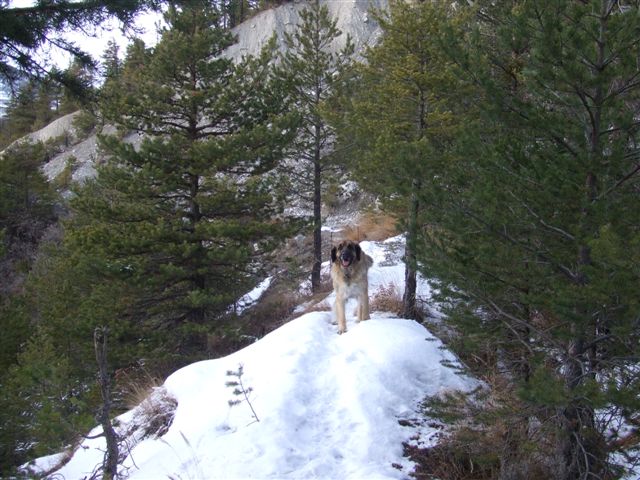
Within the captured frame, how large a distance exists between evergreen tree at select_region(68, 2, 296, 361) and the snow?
5.16 m

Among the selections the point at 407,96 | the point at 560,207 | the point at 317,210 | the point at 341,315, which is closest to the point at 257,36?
the point at 317,210

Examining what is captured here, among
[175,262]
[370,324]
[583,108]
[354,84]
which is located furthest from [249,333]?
[583,108]

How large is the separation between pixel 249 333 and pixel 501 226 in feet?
32.5

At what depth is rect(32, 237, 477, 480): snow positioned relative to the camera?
4.68 metres

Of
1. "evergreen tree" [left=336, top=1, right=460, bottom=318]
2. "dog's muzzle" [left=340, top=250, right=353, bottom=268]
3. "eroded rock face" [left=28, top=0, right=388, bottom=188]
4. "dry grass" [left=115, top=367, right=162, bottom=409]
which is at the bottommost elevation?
"dry grass" [left=115, top=367, right=162, bottom=409]

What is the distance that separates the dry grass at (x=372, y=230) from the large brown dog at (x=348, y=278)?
8459mm

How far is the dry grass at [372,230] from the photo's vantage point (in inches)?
682

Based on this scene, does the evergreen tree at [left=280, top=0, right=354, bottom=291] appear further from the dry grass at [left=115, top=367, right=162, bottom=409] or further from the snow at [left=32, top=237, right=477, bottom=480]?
the snow at [left=32, top=237, right=477, bottom=480]

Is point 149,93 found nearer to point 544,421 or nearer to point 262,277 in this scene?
point 262,277

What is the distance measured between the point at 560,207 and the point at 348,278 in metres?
4.37

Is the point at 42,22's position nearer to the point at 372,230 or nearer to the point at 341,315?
the point at 341,315

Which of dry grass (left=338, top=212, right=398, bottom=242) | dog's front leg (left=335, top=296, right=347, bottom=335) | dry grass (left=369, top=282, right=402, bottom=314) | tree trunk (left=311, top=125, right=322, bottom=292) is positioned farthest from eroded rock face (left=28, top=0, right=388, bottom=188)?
dog's front leg (left=335, top=296, right=347, bottom=335)

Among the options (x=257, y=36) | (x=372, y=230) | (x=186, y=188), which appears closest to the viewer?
(x=186, y=188)

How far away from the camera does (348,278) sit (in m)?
7.86
